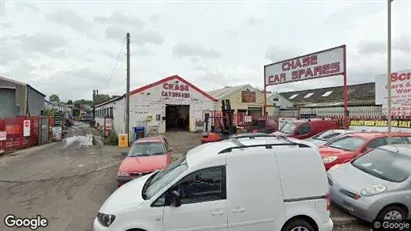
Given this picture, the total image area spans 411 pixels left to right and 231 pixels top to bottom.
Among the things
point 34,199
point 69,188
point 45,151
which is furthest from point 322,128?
point 45,151

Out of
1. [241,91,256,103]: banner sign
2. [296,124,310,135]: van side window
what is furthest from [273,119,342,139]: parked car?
[241,91,256,103]: banner sign

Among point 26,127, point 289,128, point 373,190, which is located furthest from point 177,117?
point 373,190

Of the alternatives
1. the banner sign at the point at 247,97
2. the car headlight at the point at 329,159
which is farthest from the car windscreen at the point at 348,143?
the banner sign at the point at 247,97

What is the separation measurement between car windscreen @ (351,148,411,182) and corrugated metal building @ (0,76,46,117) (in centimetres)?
2850

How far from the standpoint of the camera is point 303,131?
1360cm

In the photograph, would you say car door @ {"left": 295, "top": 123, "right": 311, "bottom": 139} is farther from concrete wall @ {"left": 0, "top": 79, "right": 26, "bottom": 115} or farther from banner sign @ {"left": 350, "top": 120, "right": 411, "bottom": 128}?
concrete wall @ {"left": 0, "top": 79, "right": 26, "bottom": 115}

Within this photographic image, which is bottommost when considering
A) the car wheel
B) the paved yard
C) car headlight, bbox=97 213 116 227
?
the paved yard

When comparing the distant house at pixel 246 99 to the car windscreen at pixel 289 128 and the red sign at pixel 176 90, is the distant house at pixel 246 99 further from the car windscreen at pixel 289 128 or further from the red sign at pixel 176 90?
the car windscreen at pixel 289 128

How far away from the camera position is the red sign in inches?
939

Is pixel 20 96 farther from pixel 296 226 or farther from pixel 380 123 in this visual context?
pixel 296 226

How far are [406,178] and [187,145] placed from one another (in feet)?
46.8

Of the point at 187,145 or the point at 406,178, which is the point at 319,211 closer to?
the point at 406,178

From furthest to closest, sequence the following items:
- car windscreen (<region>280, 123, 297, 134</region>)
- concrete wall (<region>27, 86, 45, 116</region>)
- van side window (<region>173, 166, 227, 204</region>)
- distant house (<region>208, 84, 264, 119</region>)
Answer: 1. distant house (<region>208, 84, 264, 119</region>)
2. concrete wall (<region>27, 86, 45, 116</region>)
3. car windscreen (<region>280, 123, 297, 134</region>)
4. van side window (<region>173, 166, 227, 204</region>)

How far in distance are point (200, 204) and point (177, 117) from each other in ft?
79.7
